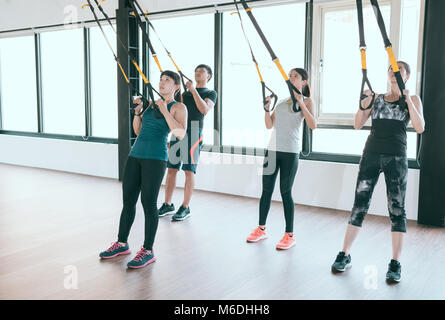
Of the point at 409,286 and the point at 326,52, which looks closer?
the point at 409,286

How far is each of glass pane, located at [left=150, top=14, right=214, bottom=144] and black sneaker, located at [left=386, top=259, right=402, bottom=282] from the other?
3.23 m

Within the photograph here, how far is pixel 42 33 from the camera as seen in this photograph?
7020mm

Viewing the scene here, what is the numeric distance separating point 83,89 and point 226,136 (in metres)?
2.64

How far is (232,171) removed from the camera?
17.5 ft

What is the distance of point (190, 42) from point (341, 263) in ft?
12.2

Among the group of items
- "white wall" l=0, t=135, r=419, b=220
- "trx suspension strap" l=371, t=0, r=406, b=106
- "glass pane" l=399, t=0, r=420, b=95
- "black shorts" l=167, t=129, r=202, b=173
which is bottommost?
"white wall" l=0, t=135, r=419, b=220

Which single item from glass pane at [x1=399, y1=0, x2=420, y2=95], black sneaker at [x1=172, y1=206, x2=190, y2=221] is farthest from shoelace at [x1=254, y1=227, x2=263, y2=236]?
glass pane at [x1=399, y1=0, x2=420, y2=95]

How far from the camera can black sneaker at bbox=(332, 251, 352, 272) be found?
112 inches

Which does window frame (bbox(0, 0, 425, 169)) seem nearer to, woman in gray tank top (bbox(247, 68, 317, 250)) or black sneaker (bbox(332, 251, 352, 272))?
woman in gray tank top (bbox(247, 68, 317, 250))

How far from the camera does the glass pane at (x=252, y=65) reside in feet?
15.8

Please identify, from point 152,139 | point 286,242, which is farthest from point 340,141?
point 152,139

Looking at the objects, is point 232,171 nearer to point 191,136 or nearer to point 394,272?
point 191,136
